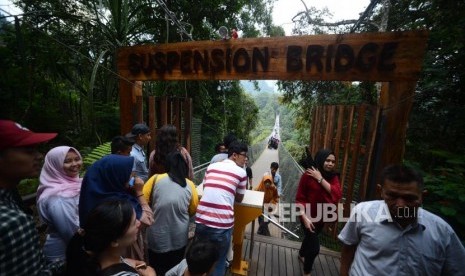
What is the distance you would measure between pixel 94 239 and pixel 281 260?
2.89 meters

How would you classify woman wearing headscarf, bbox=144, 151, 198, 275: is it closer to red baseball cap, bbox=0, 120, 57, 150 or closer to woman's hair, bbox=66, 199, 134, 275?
woman's hair, bbox=66, 199, 134, 275

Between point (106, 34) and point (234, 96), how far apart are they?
819cm

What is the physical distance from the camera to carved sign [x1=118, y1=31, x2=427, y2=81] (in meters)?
2.59

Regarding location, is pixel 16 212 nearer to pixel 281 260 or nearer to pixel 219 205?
pixel 219 205

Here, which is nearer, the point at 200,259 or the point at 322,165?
the point at 200,259

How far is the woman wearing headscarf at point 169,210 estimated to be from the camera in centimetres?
219

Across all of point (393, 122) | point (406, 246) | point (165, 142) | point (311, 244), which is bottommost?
point (311, 244)

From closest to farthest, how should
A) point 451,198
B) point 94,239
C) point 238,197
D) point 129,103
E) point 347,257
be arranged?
point 94,239 < point 347,257 < point 451,198 < point 238,197 < point 129,103

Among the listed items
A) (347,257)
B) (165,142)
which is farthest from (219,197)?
(347,257)

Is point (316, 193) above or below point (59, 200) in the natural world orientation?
below

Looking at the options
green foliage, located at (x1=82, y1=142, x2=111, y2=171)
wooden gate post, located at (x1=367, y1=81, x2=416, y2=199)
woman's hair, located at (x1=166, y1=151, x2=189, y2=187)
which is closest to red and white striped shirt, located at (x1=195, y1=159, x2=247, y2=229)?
woman's hair, located at (x1=166, y1=151, x2=189, y2=187)

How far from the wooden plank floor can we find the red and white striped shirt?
1.31 m

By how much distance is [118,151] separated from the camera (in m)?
2.65

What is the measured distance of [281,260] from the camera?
3.41 meters
